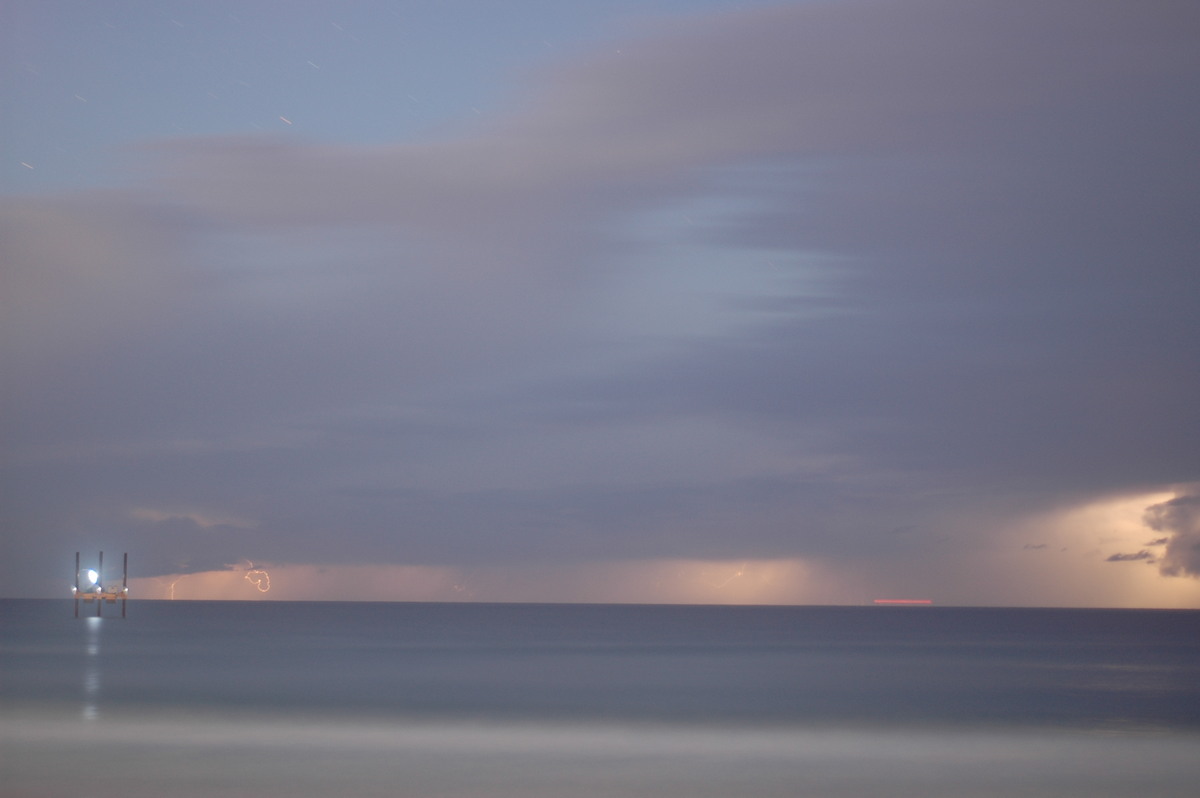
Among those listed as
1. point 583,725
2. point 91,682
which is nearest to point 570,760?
point 583,725

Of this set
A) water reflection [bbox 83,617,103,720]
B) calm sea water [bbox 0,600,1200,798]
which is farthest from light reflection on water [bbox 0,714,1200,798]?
water reflection [bbox 83,617,103,720]

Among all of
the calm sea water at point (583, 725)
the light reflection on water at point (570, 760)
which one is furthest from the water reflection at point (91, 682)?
the light reflection on water at point (570, 760)

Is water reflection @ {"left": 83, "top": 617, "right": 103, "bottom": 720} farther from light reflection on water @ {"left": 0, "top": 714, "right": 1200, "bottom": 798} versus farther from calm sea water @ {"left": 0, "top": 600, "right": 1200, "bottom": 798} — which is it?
light reflection on water @ {"left": 0, "top": 714, "right": 1200, "bottom": 798}

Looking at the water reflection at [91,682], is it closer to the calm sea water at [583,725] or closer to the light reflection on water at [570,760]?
the calm sea water at [583,725]

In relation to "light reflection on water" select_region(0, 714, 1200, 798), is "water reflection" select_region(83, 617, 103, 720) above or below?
above

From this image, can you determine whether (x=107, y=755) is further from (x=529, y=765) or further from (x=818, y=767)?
(x=818, y=767)

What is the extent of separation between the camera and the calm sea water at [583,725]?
2392 cm

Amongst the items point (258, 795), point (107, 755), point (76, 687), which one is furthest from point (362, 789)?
point (76, 687)

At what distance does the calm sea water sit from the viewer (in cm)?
2392

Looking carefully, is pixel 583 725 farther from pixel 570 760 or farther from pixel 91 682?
pixel 91 682

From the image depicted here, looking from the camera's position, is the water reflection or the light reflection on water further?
the water reflection

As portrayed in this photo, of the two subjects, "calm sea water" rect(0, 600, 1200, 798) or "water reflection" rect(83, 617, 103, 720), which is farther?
"water reflection" rect(83, 617, 103, 720)

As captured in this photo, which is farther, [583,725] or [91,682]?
[91,682]

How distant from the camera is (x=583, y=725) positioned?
118ft
